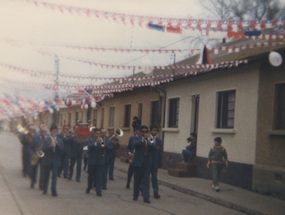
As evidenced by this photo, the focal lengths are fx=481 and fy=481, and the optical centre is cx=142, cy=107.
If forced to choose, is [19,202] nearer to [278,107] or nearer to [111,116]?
[278,107]

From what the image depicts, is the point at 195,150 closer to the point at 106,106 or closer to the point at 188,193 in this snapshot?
the point at 188,193

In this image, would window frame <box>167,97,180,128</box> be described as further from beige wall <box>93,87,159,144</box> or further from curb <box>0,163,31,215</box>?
curb <box>0,163,31,215</box>

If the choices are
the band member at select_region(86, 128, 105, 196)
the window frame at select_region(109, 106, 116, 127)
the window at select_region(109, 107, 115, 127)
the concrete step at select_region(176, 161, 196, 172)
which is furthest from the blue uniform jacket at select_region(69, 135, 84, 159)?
the window at select_region(109, 107, 115, 127)

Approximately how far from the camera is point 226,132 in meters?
16.3

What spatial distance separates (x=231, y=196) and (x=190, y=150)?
18.1ft

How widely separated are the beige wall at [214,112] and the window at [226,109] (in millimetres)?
197

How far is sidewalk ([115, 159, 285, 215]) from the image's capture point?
1134cm

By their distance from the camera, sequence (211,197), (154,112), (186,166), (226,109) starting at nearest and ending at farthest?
(211,197) < (226,109) < (186,166) < (154,112)

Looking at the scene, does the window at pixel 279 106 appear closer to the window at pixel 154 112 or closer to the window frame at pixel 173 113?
the window frame at pixel 173 113

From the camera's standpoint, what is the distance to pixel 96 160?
12648mm

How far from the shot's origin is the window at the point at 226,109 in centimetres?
1680

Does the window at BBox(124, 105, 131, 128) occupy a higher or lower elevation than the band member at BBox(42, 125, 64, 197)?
higher

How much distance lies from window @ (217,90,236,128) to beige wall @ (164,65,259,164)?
0.20 meters

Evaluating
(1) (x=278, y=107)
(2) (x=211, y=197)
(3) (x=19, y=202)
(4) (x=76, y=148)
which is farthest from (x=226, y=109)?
(3) (x=19, y=202)
